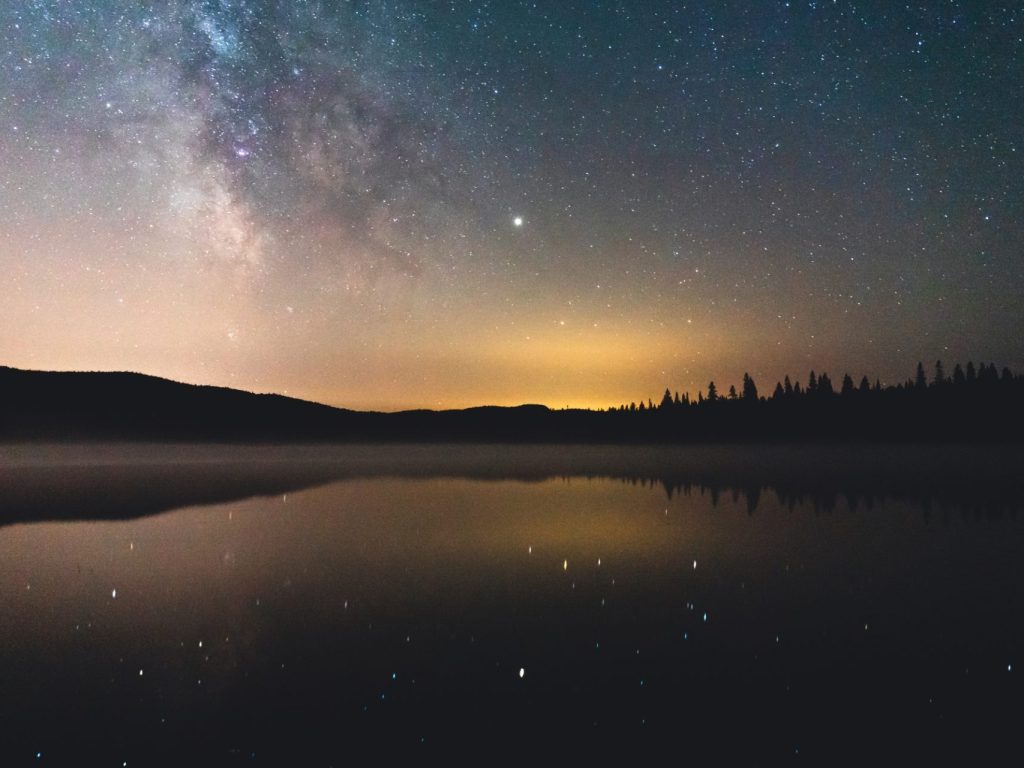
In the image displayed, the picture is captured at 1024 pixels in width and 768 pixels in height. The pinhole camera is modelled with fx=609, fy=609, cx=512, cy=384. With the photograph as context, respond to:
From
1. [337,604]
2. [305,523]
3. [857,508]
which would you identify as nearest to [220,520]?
[305,523]

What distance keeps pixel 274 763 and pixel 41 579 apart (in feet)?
45.5

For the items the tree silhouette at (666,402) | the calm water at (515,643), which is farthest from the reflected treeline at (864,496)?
the tree silhouette at (666,402)

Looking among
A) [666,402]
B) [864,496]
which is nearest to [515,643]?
[864,496]

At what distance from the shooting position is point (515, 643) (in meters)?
11.2

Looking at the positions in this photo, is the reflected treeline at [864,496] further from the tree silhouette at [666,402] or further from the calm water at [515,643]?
the tree silhouette at [666,402]

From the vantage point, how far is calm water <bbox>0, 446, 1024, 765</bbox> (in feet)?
25.5

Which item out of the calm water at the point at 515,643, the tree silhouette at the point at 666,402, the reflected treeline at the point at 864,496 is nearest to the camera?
the calm water at the point at 515,643

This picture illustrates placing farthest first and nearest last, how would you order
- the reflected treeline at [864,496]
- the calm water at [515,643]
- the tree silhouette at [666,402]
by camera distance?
the tree silhouette at [666,402] < the reflected treeline at [864,496] < the calm water at [515,643]

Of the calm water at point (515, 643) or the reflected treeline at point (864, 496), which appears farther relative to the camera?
the reflected treeline at point (864, 496)

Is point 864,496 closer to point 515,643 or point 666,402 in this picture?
point 515,643

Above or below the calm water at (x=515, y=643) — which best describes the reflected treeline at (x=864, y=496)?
below

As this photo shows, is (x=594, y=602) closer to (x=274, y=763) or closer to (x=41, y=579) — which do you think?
(x=274, y=763)

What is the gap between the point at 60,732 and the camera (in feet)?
26.2

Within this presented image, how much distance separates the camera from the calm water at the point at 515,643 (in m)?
7.77
